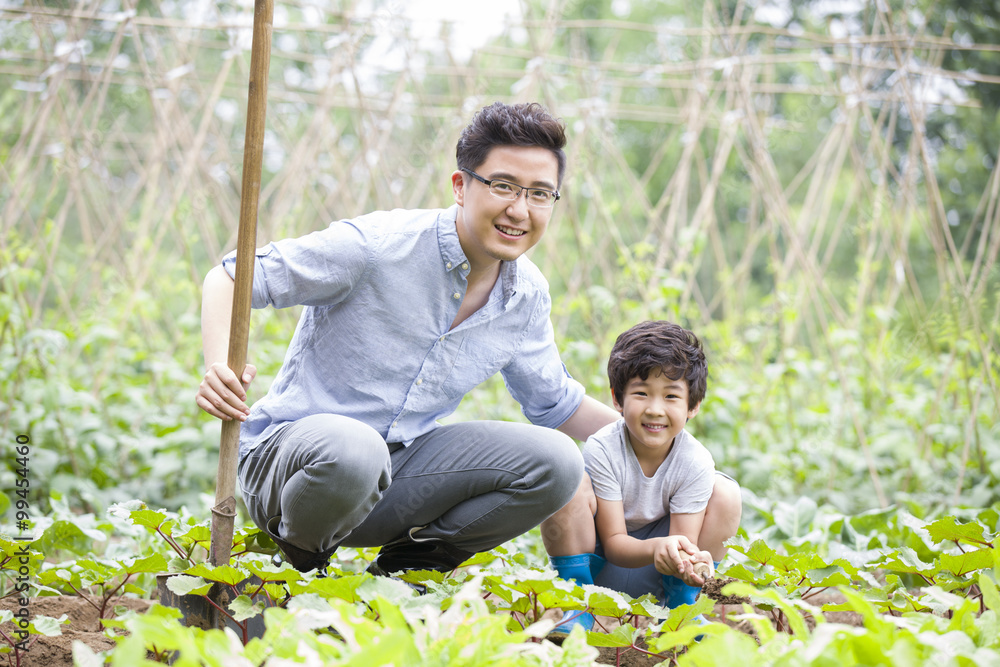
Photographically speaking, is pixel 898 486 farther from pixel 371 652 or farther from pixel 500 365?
pixel 371 652

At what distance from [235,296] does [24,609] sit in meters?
0.69

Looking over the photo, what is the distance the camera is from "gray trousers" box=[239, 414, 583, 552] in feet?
4.96

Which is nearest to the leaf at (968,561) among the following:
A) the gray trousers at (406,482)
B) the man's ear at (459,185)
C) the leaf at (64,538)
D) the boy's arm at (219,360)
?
the gray trousers at (406,482)

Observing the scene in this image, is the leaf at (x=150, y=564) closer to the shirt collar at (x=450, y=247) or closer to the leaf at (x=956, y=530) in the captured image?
the shirt collar at (x=450, y=247)

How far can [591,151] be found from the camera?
4.37 m

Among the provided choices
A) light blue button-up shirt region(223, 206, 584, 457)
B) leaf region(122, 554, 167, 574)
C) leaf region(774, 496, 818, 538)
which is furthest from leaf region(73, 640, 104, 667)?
leaf region(774, 496, 818, 538)

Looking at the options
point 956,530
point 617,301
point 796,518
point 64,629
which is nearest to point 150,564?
point 64,629

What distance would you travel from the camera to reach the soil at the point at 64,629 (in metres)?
1.45

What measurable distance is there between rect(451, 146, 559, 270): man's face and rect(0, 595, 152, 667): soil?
106cm

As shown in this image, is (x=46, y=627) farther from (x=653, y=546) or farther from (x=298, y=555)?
(x=653, y=546)

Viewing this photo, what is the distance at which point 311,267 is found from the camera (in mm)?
1622

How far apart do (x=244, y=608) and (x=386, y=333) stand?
0.63 metres

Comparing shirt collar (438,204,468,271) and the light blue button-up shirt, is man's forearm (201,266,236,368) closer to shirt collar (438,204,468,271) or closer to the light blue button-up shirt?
the light blue button-up shirt

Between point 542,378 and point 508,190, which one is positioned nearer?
point 508,190
